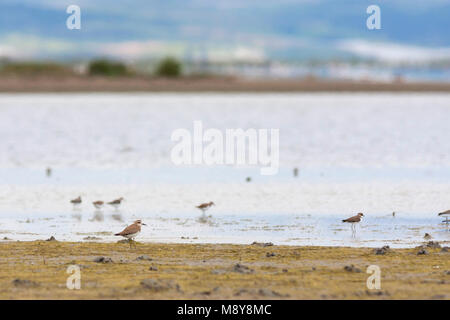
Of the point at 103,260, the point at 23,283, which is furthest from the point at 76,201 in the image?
the point at 23,283

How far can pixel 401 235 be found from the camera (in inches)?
673

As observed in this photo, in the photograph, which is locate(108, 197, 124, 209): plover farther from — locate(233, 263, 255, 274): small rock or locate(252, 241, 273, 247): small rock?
locate(233, 263, 255, 274): small rock

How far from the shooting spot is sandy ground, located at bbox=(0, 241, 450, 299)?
11.8 metres

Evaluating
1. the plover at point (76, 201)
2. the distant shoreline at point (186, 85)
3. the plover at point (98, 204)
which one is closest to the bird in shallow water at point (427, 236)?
the plover at point (98, 204)

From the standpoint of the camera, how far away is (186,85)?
105 meters

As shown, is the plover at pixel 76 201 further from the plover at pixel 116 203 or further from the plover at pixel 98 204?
the plover at pixel 116 203

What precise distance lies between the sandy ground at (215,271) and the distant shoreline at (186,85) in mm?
84115

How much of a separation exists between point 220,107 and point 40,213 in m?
56.4

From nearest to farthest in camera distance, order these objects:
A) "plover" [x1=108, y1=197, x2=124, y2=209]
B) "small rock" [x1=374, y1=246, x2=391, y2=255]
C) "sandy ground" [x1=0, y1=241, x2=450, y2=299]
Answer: "sandy ground" [x1=0, y1=241, x2=450, y2=299], "small rock" [x1=374, y1=246, x2=391, y2=255], "plover" [x1=108, y1=197, x2=124, y2=209]

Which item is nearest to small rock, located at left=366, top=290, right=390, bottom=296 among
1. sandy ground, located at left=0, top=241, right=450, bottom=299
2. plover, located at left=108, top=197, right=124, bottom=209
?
sandy ground, located at left=0, top=241, right=450, bottom=299

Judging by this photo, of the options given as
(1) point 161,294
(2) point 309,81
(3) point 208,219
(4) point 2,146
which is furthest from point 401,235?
(2) point 309,81

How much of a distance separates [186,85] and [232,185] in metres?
80.3

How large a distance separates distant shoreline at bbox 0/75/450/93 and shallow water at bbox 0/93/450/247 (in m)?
44.5

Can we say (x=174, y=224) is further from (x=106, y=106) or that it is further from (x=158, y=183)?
(x=106, y=106)
